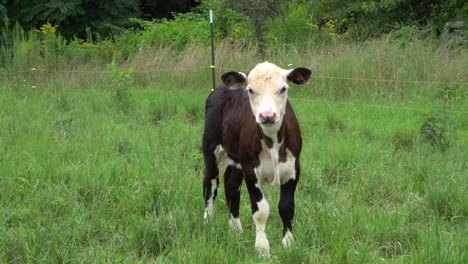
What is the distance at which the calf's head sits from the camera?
4.02 metres

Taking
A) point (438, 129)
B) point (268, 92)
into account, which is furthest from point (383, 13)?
point (268, 92)

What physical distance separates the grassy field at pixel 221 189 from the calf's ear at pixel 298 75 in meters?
1.03

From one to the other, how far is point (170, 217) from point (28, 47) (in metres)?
10.5

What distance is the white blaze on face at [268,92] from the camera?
4.05 m

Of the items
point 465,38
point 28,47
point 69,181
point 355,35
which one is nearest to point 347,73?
point 465,38

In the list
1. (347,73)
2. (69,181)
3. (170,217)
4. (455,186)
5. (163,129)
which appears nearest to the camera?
(170,217)

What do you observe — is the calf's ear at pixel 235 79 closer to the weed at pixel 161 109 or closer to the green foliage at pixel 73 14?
the weed at pixel 161 109

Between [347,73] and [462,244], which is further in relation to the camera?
[347,73]

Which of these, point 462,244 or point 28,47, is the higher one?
point 28,47

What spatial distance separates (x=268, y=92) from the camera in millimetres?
4184

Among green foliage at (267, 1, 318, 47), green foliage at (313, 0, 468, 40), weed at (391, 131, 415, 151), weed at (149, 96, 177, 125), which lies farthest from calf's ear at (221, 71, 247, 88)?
green foliage at (313, 0, 468, 40)

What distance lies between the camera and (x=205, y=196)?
5.28m

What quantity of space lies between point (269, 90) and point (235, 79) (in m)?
0.47

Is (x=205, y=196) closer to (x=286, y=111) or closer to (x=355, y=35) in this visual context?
(x=286, y=111)
